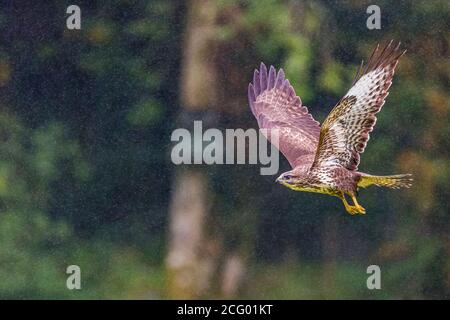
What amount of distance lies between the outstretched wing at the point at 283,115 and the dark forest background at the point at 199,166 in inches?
143

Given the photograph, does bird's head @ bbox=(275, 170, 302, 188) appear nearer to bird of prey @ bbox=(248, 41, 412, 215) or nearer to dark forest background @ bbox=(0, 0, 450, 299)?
bird of prey @ bbox=(248, 41, 412, 215)

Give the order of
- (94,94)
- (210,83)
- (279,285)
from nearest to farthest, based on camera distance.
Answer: (210,83)
(279,285)
(94,94)

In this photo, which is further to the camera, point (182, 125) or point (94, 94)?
point (94, 94)

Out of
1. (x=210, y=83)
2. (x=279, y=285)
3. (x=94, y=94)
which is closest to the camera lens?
(x=210, y=83)

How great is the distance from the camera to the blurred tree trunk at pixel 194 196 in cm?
1223

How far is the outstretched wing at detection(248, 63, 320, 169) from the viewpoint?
812 cm

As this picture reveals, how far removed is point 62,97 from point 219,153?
7.53 feet

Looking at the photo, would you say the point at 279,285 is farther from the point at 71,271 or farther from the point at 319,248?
the point at 71,271

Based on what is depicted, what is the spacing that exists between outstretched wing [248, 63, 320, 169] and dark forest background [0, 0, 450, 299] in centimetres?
364

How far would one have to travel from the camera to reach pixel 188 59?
1253cm

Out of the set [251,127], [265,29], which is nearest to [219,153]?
[251,127]

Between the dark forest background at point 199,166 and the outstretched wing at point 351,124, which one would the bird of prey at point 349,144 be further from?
the dark forest background at point 199,166

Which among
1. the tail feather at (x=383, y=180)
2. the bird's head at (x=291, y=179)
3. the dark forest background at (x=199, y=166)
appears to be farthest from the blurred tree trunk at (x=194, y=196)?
the tail feather at (x=383, y=180)

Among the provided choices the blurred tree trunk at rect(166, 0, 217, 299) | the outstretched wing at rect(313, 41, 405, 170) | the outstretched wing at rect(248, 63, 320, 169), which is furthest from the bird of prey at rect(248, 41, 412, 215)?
the blurred tree trunk at rect(166, 0, 217, 299)
